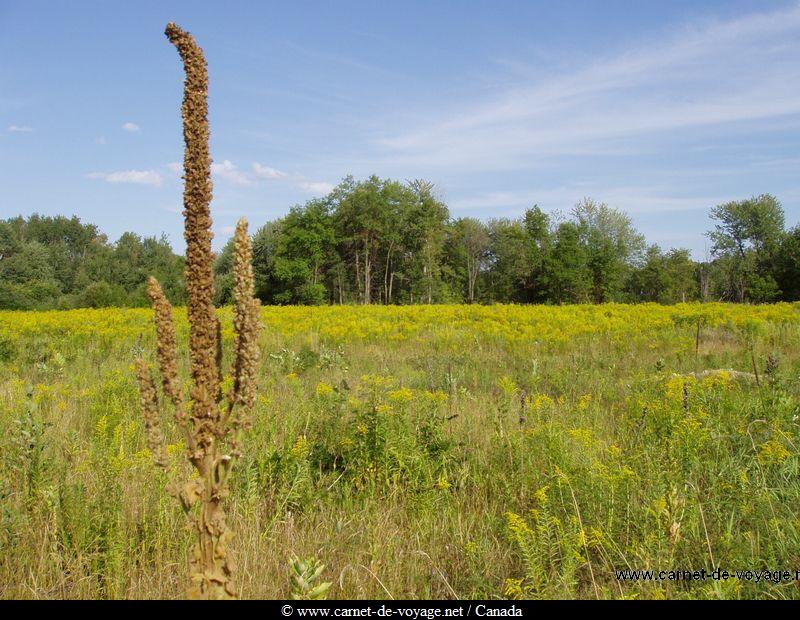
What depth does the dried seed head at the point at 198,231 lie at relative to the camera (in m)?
1.58

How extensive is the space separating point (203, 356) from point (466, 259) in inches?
2673

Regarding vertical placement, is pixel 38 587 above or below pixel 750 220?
below

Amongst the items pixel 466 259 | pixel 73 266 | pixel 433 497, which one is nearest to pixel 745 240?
pixel 466 259

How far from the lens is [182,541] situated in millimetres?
3131

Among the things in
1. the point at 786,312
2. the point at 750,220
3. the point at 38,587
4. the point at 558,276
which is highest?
the point at 750,220

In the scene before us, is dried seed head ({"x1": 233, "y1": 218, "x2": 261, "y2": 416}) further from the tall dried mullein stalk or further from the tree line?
the tree line

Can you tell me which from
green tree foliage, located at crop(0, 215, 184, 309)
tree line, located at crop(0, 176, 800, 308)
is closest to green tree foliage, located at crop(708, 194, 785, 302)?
tree line, located at crop(0, 176, 800, 308)

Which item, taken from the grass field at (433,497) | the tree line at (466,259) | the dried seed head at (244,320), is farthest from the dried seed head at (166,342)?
A: the tree line at (466,259)

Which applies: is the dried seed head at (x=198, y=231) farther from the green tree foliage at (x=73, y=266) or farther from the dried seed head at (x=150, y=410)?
the green tree foliage at (x=73, y=266)

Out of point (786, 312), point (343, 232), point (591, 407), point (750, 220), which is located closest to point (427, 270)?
point (343, 232)

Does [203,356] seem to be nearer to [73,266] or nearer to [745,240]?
[745,240]

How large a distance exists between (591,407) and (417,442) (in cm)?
289

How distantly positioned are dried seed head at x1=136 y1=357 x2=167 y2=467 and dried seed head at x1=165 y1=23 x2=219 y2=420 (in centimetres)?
15
